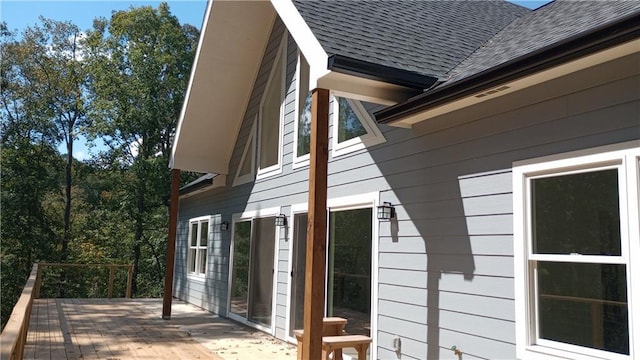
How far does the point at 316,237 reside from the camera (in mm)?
4266

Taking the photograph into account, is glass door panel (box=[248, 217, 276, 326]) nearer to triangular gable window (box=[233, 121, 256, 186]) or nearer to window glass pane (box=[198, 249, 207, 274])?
triangular gable window (box=[233, 121, 256, 186])

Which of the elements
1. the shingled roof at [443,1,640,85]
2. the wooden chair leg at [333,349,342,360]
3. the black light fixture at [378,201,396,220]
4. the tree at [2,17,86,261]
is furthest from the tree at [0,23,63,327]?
the shingled roof at [443,1,640,85]

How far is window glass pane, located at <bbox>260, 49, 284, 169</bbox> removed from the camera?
28.7 ft

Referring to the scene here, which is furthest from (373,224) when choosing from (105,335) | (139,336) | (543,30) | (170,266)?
(170,266)

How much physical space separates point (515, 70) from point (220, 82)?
671cm

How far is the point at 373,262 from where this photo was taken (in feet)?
18.6

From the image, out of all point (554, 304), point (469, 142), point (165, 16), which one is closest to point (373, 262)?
point (469, 142)

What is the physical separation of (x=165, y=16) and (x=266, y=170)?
16.8 metres

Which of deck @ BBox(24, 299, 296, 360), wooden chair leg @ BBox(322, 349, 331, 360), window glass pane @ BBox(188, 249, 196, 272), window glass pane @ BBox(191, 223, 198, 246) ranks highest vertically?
window glass pane @ BBox(191, 223, 198, 246)

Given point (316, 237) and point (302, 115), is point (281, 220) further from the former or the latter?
point (316, 237)

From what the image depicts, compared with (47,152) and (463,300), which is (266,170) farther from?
(47,152)

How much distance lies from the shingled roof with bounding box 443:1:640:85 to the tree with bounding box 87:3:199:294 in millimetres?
17142

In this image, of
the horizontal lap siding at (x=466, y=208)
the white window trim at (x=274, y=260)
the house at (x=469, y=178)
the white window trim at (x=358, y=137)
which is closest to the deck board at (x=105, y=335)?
the white window trim at (x=274, y=260)

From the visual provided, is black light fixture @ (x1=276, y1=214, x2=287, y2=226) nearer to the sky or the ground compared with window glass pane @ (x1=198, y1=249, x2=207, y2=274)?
nearer to the sky
